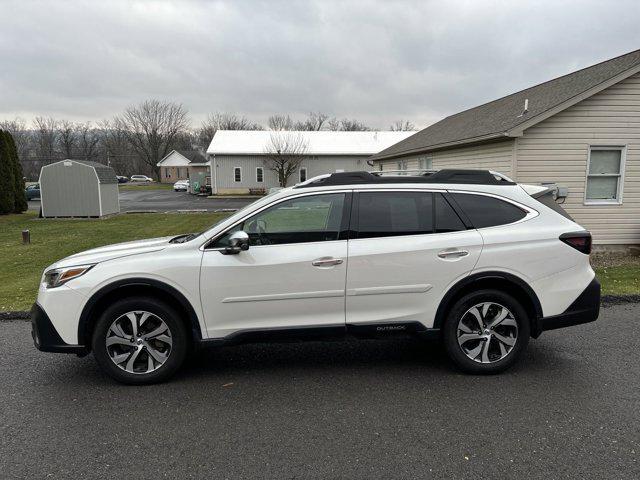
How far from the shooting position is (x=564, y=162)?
33.2 ft

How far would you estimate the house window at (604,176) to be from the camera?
403 inches

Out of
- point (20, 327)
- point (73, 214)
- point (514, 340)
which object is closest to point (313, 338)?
point (514, 340)

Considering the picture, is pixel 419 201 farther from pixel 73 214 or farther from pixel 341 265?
Answer: pixel 73 214

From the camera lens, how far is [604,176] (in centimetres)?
1027

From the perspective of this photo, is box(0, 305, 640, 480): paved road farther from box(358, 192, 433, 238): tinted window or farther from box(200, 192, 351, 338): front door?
box(358, 192, 433, 238): tinted window

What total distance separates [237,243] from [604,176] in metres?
9.98

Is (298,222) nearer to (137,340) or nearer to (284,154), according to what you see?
(137,340)

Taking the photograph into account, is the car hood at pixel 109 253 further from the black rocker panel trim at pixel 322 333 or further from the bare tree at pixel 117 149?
the bare tree at pixel 117 149

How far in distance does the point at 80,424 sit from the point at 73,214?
1820 centimetres

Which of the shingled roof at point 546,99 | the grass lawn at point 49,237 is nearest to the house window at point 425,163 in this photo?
the shingled roof at point 546,99

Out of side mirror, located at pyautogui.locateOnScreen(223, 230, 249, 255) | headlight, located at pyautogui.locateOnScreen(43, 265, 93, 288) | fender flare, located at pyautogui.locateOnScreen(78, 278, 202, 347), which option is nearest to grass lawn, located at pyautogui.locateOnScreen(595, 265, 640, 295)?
side mirror, located at pyautogui.locateOnScreen(223, 230, 249, 255)

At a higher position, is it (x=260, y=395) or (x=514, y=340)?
(x=514, y=340)

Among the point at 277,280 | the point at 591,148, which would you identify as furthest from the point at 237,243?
the point at 591,148

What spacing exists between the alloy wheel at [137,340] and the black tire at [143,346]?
0.01 metres
